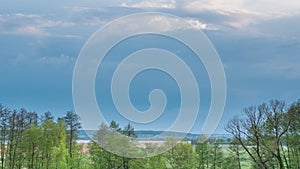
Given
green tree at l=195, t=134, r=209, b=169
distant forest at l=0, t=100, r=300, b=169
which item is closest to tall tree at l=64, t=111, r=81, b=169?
distant forest at l=0, t=100, r=300, b=169

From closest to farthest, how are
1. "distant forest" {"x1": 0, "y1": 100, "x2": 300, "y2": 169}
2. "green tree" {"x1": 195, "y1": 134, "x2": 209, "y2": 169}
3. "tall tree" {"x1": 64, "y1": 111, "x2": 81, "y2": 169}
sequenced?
"distant forest" {"x1": 0, "y1": 100, "x2": 300, "y2": 169} → "tall tree" {"x1": 64, "y1": 111, "x2": 81, "y2": 169} → "green tree" {"x1": 195, "y1": 134, "x2": 209, "y2": 169}

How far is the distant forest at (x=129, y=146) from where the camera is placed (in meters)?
37.1

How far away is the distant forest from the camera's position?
122ft

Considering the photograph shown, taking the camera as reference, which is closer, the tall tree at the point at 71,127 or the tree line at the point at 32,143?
the tree line at the point at 32,143

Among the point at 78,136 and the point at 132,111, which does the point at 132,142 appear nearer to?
the point at 78,136

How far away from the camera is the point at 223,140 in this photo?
153ft

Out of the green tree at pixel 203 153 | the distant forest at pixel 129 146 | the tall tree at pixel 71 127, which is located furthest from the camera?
the green tree at pixel 203 153

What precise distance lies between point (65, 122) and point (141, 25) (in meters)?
30.4

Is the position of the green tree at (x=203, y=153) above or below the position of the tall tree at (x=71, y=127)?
below

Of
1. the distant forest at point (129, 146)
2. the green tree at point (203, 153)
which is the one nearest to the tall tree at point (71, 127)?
the distant forest at point (129, 146)

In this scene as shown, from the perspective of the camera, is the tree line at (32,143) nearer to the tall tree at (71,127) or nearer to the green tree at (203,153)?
the tall tree at (71,127)

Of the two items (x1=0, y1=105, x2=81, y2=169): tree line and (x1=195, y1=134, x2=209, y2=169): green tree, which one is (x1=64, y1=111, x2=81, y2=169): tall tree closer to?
(x1=0, y1=105, x2=81, y2=169): tree line

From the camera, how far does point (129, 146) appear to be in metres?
36.3

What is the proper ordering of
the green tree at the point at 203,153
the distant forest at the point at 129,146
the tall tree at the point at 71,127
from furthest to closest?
the green tree at the point at 203,153 < the tall tree at the point at 71,127 < the distant forest at the point at 129,146
